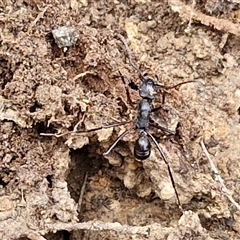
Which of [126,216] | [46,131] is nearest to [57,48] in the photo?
[46,131]

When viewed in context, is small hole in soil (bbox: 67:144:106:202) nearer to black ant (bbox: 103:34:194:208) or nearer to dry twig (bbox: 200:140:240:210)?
black ant (bbox: 103:34:194:208)

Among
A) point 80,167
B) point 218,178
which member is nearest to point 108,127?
Answer: point 80,167

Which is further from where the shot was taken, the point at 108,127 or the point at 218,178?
the point at 218,178

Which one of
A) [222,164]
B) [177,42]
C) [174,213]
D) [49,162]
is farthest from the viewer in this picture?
[177,42]

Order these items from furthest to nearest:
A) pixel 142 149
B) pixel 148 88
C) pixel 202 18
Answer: pixel 202 18
pixel 148 88
pixel 142 149

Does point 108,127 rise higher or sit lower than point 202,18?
lower

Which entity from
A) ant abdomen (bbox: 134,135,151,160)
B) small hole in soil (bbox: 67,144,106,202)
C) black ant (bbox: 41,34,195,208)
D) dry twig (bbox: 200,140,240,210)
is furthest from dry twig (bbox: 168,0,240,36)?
small hole in soil (bbox: 67,144,106,202)

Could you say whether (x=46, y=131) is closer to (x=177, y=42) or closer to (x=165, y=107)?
(x=165, y=107)

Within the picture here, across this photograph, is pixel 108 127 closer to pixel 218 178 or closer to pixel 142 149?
pixel 142 149
